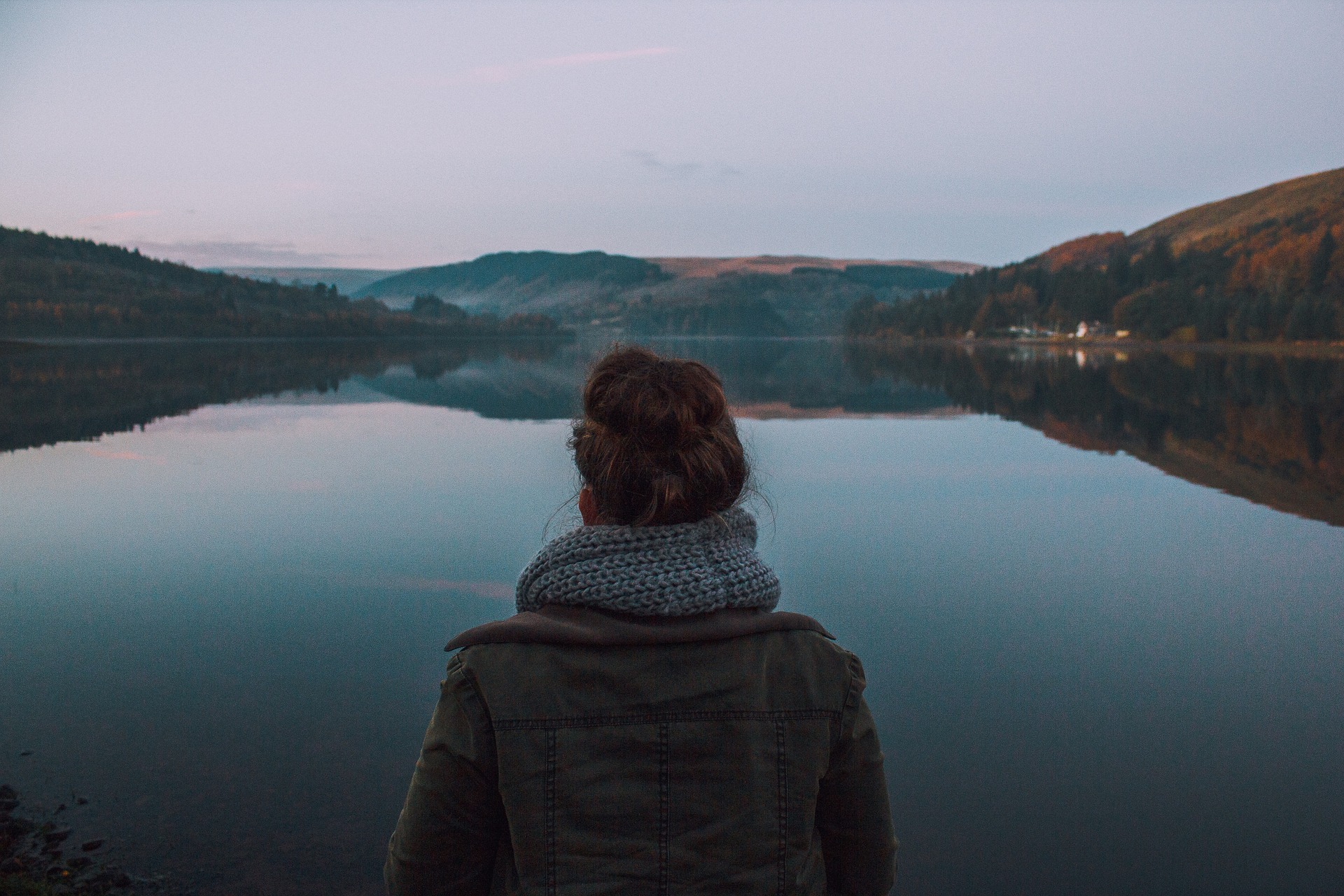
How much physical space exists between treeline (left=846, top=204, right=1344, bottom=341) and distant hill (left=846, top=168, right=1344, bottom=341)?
154mm

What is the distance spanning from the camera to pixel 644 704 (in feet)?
6.12

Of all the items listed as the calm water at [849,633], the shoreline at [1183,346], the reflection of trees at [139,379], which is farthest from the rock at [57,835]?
the shoreline at [1183,346]

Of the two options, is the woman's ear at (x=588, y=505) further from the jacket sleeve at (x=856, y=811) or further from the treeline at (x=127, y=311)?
the treeline at (x=127, y=311)

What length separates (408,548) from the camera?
11.9 metres

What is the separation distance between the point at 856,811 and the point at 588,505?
0.93 m

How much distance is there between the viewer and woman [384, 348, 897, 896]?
1845mm

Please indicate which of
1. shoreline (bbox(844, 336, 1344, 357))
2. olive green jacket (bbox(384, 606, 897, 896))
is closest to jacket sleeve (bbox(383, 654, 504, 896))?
olive green jacket (bbox(384, 606, 897, 896))

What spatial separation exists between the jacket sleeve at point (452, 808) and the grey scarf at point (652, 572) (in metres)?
0.25

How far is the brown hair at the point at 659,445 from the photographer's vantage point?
1956 millimetres

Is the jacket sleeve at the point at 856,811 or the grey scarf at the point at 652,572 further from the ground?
the grey scarf at the point at 652,572

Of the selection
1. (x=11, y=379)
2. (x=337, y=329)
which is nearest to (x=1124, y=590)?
(x=11, y=379)

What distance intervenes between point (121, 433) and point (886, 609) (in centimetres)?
2221

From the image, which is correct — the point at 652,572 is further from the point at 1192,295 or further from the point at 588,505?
the point at 1192,295

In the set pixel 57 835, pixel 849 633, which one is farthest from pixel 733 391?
pixel 57 835
